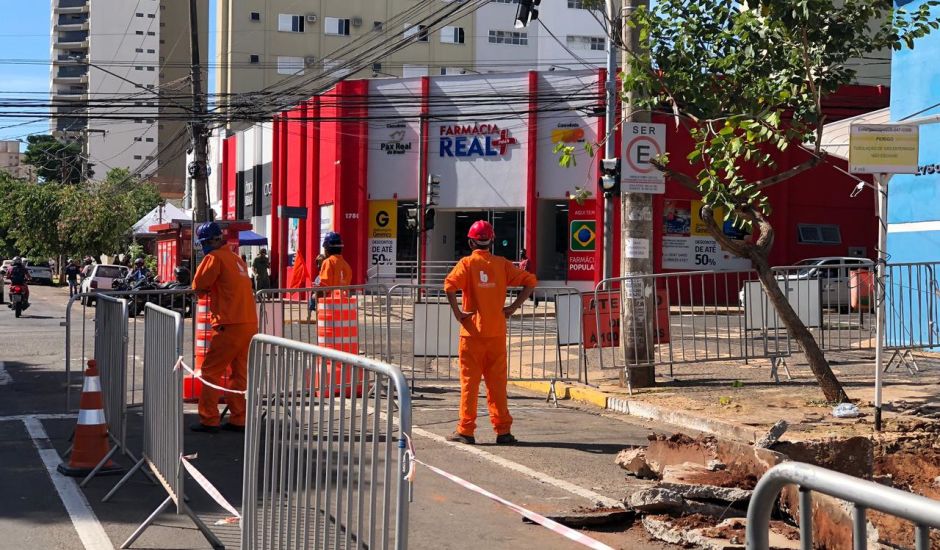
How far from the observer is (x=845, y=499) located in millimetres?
2312

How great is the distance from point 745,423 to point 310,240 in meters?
33.1

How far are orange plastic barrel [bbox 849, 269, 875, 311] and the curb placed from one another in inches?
137

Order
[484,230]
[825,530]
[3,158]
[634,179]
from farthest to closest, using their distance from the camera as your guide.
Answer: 1. [3,158]
2. [634,179]
3. [484,230]
4. [825,530]

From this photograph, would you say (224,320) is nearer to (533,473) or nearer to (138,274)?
(533,473)

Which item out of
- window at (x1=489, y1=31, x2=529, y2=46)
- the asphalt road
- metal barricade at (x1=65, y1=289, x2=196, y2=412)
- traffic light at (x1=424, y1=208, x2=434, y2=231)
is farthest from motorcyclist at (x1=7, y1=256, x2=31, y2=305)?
window at (x1=489, y1=31, x2=529, y2=46)

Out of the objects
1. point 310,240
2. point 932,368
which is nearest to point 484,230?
point 932,368

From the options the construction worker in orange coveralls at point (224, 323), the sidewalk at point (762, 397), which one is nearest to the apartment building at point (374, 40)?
the sidewalk at point (762, 397)

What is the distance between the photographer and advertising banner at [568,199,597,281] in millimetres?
36094

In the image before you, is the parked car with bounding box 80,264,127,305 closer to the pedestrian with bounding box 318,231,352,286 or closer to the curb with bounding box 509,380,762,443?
the pedestrian with bounding box 318,231,352,286

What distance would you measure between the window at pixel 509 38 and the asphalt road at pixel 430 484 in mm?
60487

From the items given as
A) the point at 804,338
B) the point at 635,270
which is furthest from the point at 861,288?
the point at 635,270

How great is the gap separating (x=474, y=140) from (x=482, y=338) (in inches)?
1129

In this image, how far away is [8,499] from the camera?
7.27 m

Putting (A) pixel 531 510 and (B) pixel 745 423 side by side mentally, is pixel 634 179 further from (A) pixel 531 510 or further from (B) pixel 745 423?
(A) pixel 531 510
